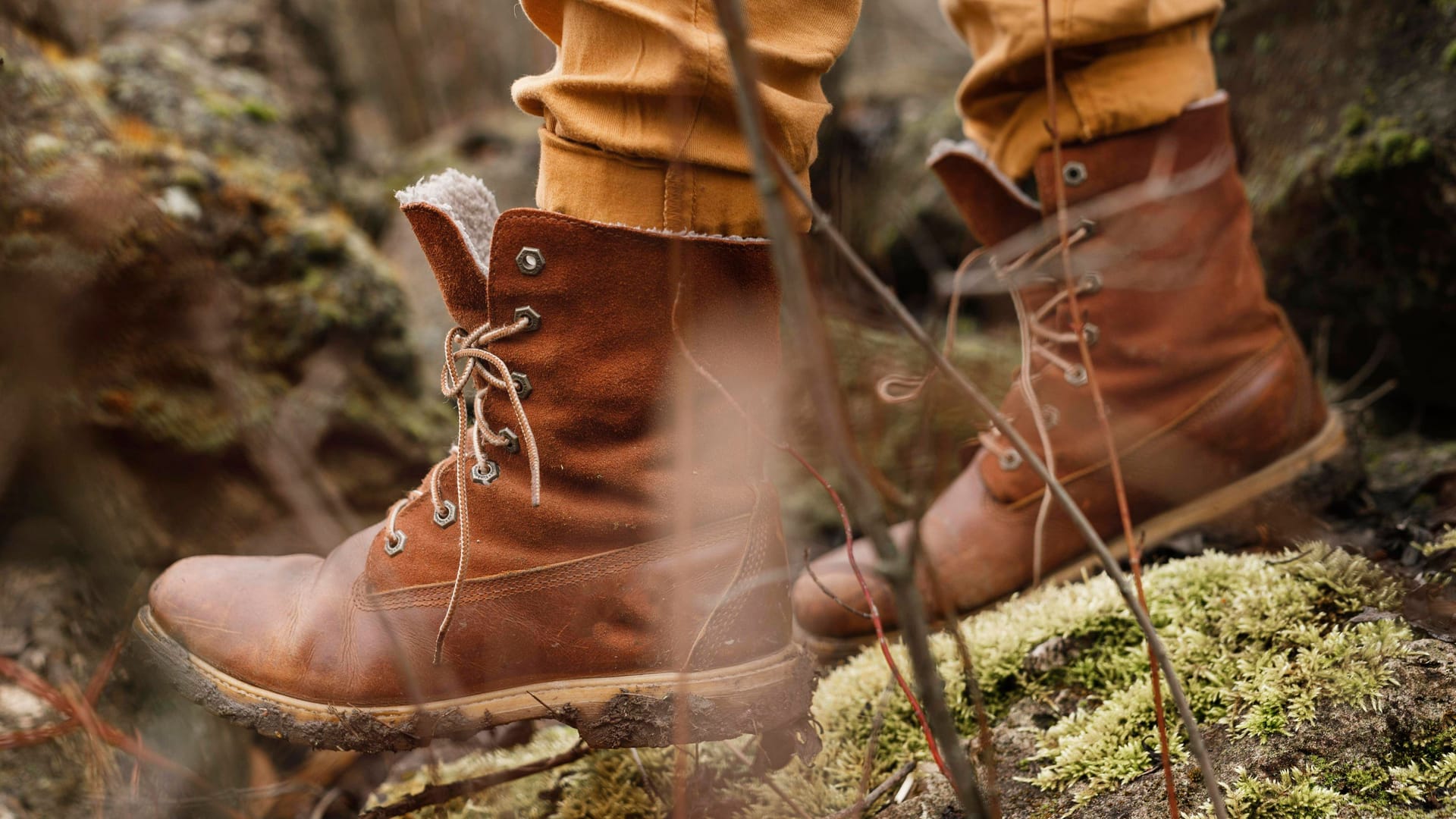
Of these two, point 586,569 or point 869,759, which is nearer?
point 869,759

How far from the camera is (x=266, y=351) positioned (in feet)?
7.91

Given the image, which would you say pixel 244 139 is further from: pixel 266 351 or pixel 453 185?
pixel 453 185

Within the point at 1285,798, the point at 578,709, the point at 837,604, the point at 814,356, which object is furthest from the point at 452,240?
the point at 1285,798

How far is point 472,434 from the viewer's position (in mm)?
1342

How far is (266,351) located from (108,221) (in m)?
0.49

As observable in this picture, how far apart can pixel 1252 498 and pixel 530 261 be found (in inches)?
57.7

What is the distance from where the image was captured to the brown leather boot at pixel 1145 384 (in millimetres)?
1677

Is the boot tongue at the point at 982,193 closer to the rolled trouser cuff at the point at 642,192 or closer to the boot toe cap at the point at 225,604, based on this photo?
the rolled trouser cuff at the point at 642,192

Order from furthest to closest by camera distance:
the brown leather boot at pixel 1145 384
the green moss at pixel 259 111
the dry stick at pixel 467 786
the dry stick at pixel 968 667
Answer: the green moss at pixel 259 111 → the brown leather boot at pixel 1145 384 → the dry stick at pixel 467 786 → the dry stick at pixel 968 667

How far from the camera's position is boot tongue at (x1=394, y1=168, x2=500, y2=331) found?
1.25 m

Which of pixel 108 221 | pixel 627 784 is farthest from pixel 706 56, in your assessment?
pixel 108 221

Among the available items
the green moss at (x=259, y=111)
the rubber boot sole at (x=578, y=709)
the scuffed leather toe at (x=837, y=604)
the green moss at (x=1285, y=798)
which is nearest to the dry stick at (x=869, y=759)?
the rubber boot sole at (x=578, y=709)

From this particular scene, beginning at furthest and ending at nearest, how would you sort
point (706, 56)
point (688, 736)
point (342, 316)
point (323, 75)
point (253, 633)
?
point (323, 75) → point (342, 316) → point (253, 633) → point (688, 736) → point (706, 56)

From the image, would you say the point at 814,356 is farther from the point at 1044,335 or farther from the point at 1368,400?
the point at 1368,400
